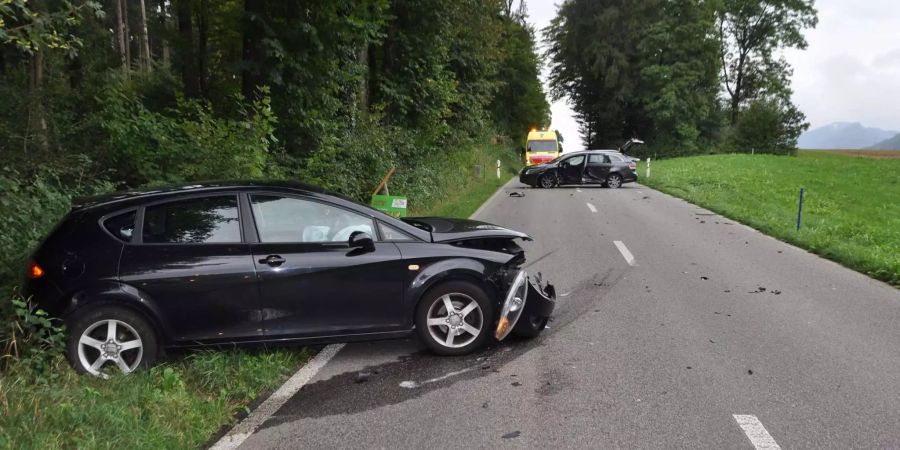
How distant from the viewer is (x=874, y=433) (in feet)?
12.1

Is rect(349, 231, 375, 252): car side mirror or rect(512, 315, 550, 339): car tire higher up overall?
rect(349, 231, 375, 252): car side mirror

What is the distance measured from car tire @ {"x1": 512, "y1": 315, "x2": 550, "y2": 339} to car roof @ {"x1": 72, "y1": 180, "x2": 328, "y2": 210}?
1955 millimetres

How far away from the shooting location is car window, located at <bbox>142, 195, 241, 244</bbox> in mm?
4648

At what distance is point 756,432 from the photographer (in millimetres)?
3695

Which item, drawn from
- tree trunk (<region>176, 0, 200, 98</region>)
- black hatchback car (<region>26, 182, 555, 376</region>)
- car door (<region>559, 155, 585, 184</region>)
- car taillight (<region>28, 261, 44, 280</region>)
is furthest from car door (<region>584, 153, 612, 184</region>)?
car taillight (<region>28, 261, 44, 280</region>)

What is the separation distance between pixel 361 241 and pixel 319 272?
16.2 inches

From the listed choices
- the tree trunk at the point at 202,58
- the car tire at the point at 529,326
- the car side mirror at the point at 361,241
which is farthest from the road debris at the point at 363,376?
the tree trunk at the point at 202,58

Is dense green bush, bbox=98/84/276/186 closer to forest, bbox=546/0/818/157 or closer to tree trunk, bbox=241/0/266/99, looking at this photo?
tree trunk, bbox=241/0/266/99

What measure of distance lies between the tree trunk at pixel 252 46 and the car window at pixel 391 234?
755 centimetres

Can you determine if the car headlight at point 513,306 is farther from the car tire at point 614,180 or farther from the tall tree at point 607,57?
the tall tree at point 607,57

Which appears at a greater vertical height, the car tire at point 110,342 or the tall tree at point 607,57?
the tall tree at point 607,57

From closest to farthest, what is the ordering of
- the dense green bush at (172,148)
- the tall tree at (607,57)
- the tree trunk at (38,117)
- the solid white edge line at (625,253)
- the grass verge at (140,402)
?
the grass verge at (140,402)
the tree trunk at (38,117)
the dense green bush at (172,148)
the solid white edge line at (625,253)
the tall tree at (607,57)

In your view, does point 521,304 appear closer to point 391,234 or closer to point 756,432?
point 391,234

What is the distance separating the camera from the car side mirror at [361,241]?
15.6 ft
